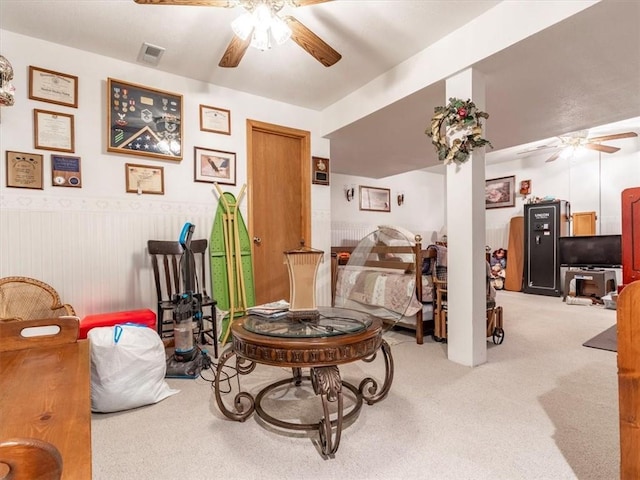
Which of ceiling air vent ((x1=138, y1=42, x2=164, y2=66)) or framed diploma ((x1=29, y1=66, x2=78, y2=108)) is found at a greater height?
ceiling air vent ((x1=138, y1=42, x2=164, y2=66))

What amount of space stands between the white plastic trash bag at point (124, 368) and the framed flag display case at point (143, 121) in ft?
5.63

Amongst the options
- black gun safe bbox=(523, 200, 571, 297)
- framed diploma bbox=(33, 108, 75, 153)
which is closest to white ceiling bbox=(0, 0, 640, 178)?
framed diploma bbox=(33, 108, 75, 153)

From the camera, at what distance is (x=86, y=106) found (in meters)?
2.82

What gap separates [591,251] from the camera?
18.5 feet

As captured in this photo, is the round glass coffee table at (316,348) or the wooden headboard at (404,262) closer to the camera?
the round glass coffee table at (316,348)

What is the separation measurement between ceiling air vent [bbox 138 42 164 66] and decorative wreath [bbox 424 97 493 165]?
2.41 m

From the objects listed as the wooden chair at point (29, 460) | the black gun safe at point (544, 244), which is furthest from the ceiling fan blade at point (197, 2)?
the black gun safe at point (544, 244)

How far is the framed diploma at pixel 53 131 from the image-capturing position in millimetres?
2625

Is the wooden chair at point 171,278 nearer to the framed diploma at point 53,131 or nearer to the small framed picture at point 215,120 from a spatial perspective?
the framed diploma at point 53,131

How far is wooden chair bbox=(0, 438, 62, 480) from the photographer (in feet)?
1.27

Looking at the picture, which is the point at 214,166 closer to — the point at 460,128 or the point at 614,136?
the point at 460,128

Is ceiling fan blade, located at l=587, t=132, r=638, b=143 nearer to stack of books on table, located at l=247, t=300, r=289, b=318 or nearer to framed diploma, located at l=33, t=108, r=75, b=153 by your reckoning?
stack of books on table, located at l=247, t=300, r=289, b=318

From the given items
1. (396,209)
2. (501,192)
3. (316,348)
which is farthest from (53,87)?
(501,192)

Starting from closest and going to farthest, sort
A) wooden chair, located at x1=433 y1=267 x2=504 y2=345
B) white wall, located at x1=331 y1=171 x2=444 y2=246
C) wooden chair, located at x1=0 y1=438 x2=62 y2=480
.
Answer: wooden chair, located at x1=0 y1=438 x2=62 y2=480 < wooden chair, located at x1=433 y1=267 x2=504 y2=345 < white wall, located at x1=331 y1=171 x2=444 y2=246
